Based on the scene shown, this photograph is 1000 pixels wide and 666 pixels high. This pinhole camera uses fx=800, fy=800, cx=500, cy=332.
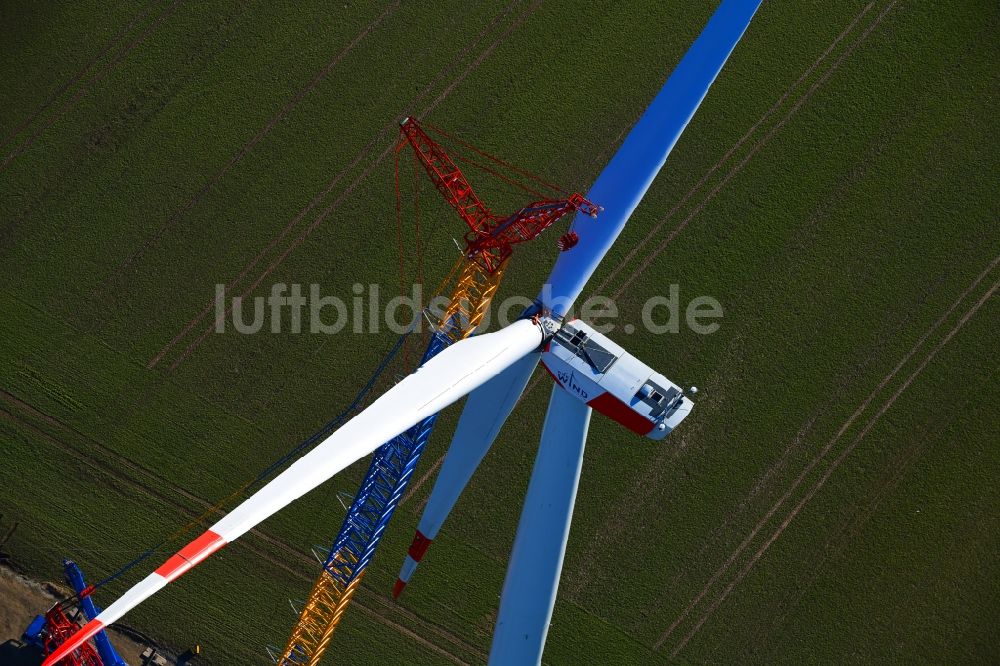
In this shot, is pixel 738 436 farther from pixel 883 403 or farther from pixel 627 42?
pixel 627 42

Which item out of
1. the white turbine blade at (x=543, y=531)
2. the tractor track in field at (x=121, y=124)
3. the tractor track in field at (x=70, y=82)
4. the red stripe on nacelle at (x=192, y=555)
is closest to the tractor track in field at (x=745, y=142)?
the white turbine blade at (x=543, y=531)

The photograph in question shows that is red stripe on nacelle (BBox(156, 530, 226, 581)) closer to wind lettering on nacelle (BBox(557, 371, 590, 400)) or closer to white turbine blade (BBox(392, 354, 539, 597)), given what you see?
white turbine blade (BBox(392, 354, 539, 597))

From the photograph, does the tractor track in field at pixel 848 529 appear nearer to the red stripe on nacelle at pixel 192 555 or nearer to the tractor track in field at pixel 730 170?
the tractor track in field at pixel 730 170

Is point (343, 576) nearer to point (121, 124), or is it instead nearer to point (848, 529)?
point (848, 529)

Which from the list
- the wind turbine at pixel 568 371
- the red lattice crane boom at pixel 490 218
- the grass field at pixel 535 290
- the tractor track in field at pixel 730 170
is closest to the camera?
A: the wind turbine at pixel 568 371

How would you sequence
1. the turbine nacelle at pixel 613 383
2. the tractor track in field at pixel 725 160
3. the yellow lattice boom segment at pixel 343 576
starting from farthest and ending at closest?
the tractor track in field at pixel 725 160
the yellow lattice boom segment at pixel 343 576
the turbine nacelle at pixel 613 383

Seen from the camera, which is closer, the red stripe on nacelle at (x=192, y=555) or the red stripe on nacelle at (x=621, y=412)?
the red stripe on nacelle at (x=192, y=555)

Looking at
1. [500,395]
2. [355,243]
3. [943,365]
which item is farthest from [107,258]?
[943,365]
